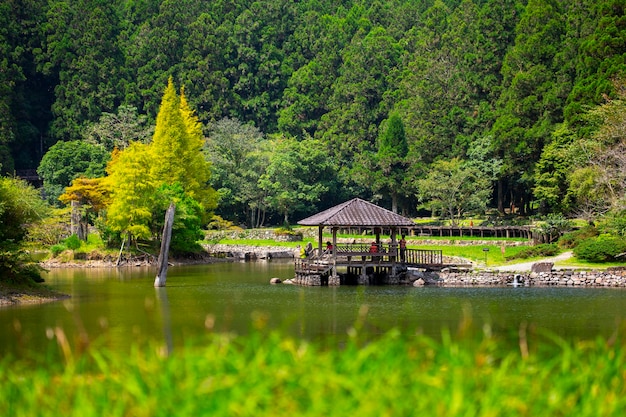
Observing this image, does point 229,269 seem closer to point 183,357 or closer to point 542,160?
point 542,160

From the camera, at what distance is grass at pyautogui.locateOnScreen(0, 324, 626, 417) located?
880 centimetres

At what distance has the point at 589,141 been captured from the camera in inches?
1817

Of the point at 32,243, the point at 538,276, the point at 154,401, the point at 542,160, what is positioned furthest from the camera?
the point at 542,160

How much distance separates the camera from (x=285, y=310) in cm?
2648

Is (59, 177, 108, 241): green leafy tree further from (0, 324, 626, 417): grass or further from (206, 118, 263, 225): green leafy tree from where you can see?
(0, 324, 626, 417): grass

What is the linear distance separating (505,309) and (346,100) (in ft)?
184

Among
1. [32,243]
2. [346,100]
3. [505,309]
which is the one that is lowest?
[505,309]

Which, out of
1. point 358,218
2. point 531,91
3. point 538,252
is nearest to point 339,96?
point 531,91

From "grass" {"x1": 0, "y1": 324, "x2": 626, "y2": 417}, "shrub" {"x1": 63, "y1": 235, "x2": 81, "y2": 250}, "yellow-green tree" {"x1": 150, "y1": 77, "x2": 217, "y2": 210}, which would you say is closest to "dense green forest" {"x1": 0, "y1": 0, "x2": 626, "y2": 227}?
"shrub" {"x1": 63, "y1": 235, "x2": 81, "y2": 250}

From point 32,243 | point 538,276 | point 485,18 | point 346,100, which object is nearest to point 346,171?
point 346,100

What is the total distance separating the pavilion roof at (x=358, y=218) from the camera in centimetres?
3650

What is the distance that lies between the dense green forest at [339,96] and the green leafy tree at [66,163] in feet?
0.49

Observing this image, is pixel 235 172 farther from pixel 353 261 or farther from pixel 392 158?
pixel 353 261

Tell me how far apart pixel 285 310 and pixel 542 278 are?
40.7 ft
